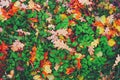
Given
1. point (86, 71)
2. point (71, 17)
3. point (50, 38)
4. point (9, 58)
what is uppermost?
point (71, 17)

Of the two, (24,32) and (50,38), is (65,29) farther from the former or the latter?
(24,32)

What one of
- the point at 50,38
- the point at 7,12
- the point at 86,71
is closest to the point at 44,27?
the point at 50,38

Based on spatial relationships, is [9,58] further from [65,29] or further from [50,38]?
[65,29]

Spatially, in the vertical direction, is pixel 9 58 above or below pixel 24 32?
below

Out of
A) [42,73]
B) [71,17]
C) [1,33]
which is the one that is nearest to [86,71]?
[42,73]

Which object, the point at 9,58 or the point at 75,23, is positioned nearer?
the point at 9,58

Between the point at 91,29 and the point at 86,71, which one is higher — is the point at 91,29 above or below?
above

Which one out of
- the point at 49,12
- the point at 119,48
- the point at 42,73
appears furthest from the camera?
the point at 49,12

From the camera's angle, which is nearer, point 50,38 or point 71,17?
point 50,38

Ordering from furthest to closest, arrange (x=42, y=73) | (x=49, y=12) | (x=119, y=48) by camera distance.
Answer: (x=49, y=12) < (x=119, y=48) < (x=42, y=73)
